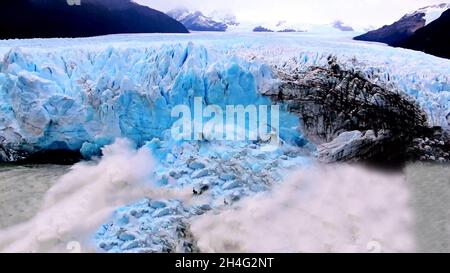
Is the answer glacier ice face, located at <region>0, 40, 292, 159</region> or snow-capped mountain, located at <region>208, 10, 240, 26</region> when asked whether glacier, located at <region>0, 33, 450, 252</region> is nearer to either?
glacier ice face, located at <region>0, 40, 292, 159</region>

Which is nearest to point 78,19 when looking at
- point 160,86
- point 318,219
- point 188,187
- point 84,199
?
point 160,86

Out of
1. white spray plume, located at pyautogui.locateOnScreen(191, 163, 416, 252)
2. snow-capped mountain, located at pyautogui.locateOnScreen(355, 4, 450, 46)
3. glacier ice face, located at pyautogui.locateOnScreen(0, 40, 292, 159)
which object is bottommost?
white spray plume, located at pyautogui.locateOnScreen(191, 163, 416, 252)

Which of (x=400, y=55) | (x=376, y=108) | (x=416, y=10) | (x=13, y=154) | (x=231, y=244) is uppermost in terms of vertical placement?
(x=416, y=10)

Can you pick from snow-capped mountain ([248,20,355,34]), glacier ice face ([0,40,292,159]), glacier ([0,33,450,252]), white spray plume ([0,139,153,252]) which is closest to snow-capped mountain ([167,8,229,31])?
snow-capped mountain ([248,20,355,34])

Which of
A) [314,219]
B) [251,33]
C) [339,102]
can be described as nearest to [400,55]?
[339,102]
